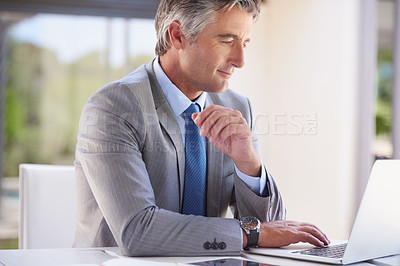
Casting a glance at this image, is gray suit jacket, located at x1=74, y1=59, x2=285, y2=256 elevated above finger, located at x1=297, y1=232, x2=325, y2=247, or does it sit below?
above

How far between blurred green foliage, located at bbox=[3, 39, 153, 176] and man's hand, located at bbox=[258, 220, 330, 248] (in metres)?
3.46

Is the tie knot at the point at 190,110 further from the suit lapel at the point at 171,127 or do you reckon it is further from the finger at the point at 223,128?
the finger at the point at 223,128

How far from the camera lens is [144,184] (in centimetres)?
151

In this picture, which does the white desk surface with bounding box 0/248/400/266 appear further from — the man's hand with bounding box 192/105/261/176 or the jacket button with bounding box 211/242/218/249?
the man's hand with bounding box 192/105/261/176

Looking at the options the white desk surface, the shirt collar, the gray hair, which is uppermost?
the gray hair

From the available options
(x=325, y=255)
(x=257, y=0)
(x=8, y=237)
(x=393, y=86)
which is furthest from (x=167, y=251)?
(x=8, y=237)

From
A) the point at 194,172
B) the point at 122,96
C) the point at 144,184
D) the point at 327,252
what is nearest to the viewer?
the point at 327,252

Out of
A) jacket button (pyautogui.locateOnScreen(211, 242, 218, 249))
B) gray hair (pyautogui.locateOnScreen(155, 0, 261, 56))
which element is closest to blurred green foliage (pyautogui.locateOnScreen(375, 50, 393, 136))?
gray hair (pyautogui.locateOnScreen(155, 0, 261, 56))

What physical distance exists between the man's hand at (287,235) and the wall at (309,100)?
8.02ft

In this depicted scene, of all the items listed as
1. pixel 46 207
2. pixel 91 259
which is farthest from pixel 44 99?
pixel 91 259

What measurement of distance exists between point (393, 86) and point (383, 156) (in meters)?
0.49

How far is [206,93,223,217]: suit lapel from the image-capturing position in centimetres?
180

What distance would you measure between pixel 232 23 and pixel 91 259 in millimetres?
877

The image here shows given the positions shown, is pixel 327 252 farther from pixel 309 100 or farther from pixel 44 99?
pixel 44 99
